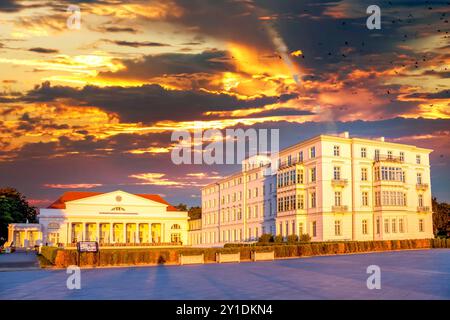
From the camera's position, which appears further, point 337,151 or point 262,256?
point 337,151

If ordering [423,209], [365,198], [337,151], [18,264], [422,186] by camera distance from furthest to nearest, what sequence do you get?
1. [422,186]
2. [423,209]
3. [365,198]
4. [337,151]
5. [18,264]

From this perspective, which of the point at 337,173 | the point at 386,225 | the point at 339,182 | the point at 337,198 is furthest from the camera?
the point at 386,225

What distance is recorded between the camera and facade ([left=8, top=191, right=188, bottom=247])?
4326 inches

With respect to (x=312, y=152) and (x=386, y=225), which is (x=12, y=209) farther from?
(x=386, y=225)

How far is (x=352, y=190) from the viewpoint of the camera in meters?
71.1

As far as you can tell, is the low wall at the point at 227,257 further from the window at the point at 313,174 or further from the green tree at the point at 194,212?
the green tree at the point at 194,212

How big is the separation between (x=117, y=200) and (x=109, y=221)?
540cm

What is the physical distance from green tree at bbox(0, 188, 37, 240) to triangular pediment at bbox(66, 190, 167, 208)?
1107 cm

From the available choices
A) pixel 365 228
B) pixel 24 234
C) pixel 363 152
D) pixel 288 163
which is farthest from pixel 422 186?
pixel 24 234

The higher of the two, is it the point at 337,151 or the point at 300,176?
the point at 337,151

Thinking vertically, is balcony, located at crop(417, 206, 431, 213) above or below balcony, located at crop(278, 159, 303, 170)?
below

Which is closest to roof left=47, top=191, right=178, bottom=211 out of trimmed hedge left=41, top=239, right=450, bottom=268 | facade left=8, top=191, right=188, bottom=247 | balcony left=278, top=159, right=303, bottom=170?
facade left=8, top=191, right=188, bottom=247

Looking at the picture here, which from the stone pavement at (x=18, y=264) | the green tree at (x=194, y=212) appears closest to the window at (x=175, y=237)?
the green tree at (x=194, y=212)

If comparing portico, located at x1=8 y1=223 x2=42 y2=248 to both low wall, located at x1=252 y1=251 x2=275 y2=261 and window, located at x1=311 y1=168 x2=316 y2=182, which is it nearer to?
window, located at x1=311 y1=168 x2=316 y2=182
